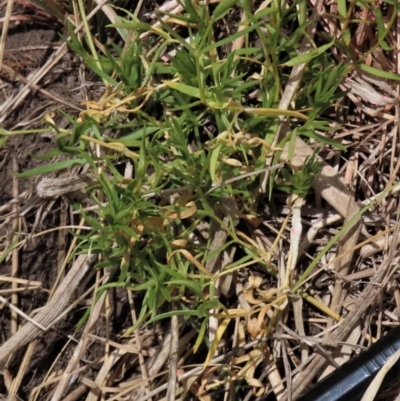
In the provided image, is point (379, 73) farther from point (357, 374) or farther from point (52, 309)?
point (52, 309)

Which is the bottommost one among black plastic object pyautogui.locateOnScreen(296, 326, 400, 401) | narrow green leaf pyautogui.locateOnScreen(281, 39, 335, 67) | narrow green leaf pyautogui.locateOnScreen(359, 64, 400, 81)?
black plastic object pyautogui.locateOnScreen(296, 326, 400, 401)

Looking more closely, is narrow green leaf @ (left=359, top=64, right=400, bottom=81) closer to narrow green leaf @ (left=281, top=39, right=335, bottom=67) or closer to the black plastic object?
narrow green leaf @ (left=281, top=39, right=335, bottom=67)

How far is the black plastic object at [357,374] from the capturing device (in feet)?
4.00

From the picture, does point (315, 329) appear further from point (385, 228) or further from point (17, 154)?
point (17, 154)

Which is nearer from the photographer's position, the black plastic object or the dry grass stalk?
the black plastic object

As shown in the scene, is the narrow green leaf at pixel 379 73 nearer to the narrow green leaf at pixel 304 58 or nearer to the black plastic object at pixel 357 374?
the narrow green leaf at pixel 304 58

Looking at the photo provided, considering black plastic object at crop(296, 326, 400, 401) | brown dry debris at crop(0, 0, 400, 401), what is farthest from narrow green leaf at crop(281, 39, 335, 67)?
black plastic object at crop(296, 326, 400, 401)

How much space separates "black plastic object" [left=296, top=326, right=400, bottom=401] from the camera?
122cm

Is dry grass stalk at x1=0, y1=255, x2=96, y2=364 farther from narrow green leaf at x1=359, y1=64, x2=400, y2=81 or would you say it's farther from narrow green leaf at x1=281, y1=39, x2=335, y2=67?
narrow green leaf at x1=359, y1=64, x2=400, y2=81

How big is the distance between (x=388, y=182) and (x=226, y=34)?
46 centimetres

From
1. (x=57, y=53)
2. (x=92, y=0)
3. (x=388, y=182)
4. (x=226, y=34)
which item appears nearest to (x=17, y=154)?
(x=57, y=53)

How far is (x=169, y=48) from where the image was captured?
4.53ft

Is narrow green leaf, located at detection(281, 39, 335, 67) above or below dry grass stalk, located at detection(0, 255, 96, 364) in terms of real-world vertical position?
above

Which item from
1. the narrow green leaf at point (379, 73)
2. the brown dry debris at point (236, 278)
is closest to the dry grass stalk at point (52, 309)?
the brown dry debris at point (236, 278)
